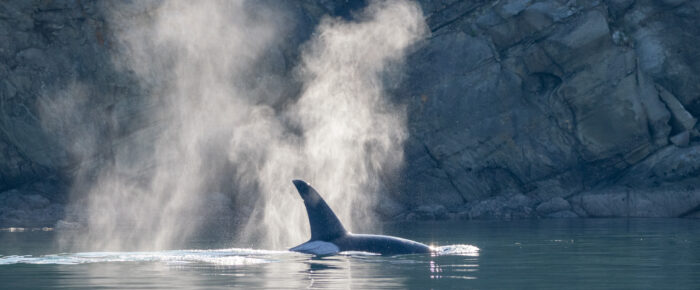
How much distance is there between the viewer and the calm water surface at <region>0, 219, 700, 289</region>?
14.6 m

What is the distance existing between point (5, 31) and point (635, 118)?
123 feet

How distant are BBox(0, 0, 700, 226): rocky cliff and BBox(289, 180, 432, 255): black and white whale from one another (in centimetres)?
2630

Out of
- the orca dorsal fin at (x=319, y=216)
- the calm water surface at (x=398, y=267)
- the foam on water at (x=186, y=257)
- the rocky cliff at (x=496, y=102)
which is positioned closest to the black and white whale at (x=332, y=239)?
the orca dorsal fin at (x=319, y=216)

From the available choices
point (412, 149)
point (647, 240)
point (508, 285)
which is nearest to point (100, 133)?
point (412, 149)

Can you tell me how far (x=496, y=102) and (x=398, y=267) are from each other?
34058mm

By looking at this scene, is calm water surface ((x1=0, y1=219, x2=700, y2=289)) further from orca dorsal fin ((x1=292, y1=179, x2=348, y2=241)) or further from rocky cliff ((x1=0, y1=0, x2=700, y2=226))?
rocky cliff ((x1=0, y1=0, x2=700, y2=226))

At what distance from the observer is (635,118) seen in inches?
1897

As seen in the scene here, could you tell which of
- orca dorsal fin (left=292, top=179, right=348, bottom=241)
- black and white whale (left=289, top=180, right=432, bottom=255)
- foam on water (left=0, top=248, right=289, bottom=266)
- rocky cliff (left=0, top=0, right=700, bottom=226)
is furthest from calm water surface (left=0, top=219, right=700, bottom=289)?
rocky cliff (left=0, top=0, right=700, bottom=226)

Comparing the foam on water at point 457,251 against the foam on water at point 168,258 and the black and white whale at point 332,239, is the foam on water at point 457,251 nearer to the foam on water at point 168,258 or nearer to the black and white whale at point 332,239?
the black and white whale at point 332,239

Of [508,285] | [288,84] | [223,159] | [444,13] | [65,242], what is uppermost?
[444,13]

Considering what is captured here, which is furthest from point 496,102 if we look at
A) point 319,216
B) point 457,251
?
point 319,216

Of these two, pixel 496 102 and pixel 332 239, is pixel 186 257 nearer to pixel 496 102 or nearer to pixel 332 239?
pixel 332 239

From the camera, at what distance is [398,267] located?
58.0 ft

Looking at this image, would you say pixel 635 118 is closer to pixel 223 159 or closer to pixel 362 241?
pixel 223 159
